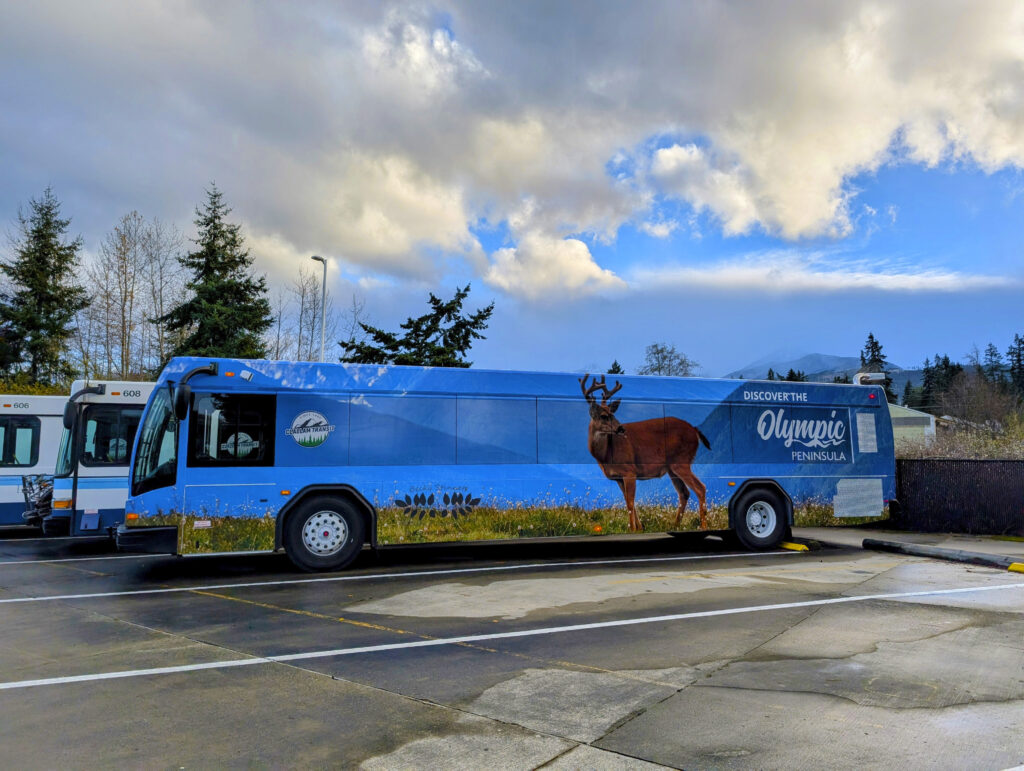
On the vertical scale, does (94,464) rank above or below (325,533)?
above

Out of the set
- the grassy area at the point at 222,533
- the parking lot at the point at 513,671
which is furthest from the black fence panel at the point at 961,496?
the grassy area at the point at 222,533

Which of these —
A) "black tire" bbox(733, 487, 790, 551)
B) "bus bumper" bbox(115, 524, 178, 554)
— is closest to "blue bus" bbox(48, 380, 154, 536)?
"bus bumper" bbox(115, 524, 178, 554)

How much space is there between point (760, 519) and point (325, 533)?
7951 millimetres

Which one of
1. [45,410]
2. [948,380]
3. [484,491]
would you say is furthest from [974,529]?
[948,380]

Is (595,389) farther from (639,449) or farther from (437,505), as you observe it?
(437,505)

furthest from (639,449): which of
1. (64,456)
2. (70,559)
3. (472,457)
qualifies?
(64,456)

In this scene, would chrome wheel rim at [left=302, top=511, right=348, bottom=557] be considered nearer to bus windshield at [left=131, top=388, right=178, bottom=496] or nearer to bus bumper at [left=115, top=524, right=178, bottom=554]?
bus bumper at [left=115, top=524, right=178, bottom=554]

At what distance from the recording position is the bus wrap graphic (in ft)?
35.6

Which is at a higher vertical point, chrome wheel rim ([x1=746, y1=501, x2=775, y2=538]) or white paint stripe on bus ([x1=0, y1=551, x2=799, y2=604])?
chrome wheel rim ([x1=746, y1=501, x2=775, y2=538])

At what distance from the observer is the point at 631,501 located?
41.8 ft

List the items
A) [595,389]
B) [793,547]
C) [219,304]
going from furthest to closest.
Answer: [219,304]
[793,547]
[595,389]

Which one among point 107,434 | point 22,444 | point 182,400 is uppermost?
point 182,400

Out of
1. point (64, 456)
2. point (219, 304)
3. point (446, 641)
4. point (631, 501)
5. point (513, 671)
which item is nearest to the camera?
point (513, 671)

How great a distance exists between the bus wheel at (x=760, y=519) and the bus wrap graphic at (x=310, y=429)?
Answer: 747cm
